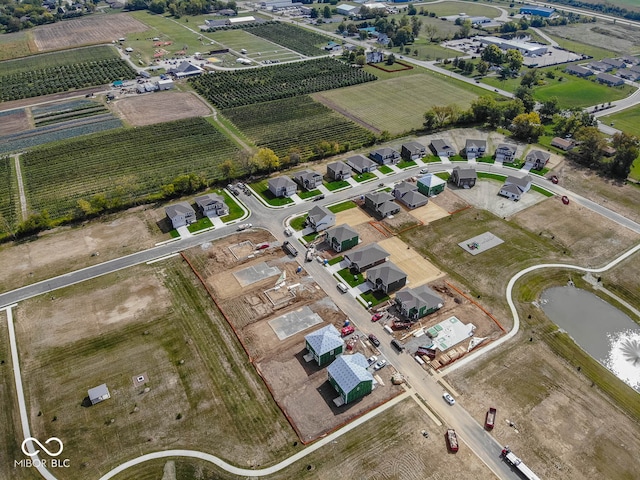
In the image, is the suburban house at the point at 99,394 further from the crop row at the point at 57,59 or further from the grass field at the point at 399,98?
the crop row at the point at 57,59

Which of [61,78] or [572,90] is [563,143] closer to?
[572,90]

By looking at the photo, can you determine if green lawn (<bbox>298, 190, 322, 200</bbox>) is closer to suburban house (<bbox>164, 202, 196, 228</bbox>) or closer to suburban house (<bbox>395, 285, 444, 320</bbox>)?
suburban house (<bbox>164, 202, 196, 228</bbox>)

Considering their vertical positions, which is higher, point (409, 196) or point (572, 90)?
point (572, 90)

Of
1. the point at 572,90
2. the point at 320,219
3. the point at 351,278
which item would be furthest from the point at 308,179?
the point at 572,90

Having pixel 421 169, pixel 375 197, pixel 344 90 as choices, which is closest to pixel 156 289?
pixel 375 197

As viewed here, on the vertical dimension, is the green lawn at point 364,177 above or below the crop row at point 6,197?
above

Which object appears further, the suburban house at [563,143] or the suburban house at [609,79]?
the suburban house at [609,79]

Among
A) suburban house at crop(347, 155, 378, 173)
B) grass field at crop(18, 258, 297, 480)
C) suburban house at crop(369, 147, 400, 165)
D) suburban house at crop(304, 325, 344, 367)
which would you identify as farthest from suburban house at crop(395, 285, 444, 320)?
suburban house at crop(369, 147, 400, 165)

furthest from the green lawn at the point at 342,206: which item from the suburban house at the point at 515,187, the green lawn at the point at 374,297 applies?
the suburban house at the point at 515,187
